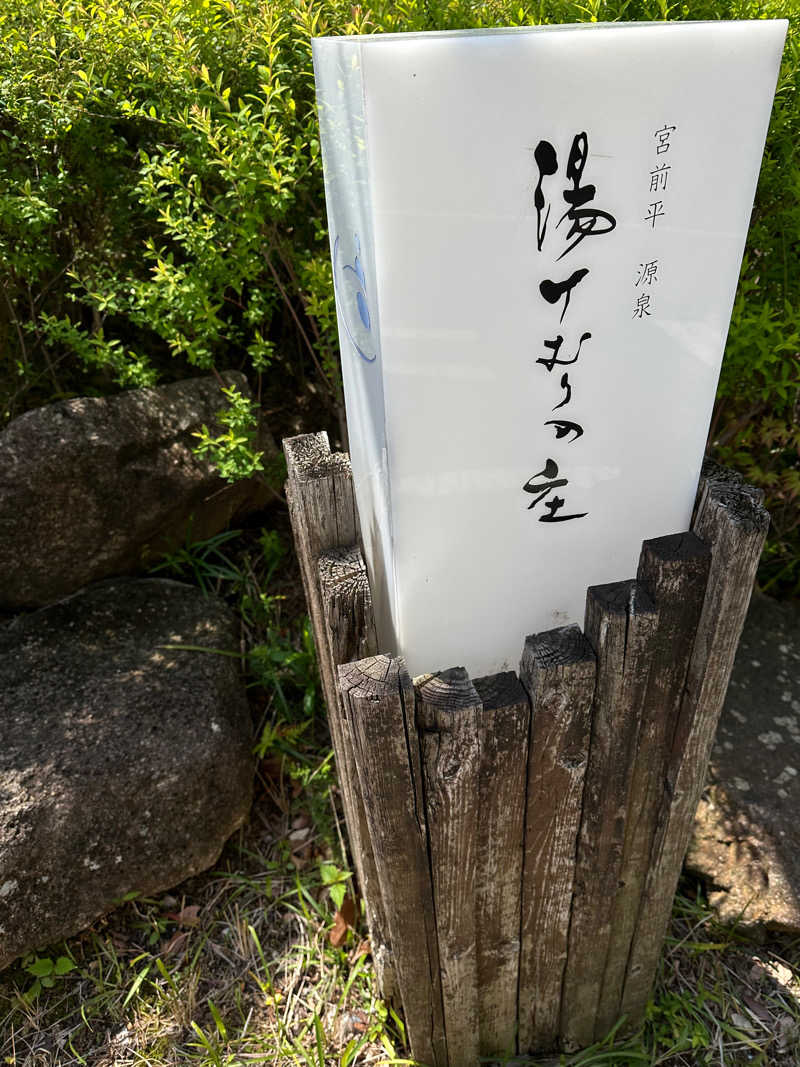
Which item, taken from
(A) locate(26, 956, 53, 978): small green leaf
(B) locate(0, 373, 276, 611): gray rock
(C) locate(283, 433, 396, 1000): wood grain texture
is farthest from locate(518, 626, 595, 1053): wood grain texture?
(B) locate(0, 373, 276, 611): gray rock

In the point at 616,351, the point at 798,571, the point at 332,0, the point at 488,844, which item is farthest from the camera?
the point at 798,571

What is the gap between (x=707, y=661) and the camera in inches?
63.7

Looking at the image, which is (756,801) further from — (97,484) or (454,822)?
(97,484)

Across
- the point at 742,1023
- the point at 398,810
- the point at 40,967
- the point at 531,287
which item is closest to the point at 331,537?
the point at 398,810

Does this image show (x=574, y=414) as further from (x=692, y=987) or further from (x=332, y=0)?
(x=692, y=987)

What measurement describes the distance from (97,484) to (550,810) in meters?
1.98

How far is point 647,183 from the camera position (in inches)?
50.9

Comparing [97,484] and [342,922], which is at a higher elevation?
[97,484]

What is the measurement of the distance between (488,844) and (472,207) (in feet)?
4.13

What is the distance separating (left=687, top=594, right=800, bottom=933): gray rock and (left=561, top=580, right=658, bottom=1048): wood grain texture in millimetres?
607

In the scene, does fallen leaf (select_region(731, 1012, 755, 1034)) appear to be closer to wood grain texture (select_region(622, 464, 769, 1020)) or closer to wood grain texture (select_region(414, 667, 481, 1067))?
wood grain texture (select_region(622, 464, 769, 1020))

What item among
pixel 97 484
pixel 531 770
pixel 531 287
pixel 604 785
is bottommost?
pixel 604 785

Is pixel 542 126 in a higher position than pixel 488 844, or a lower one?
higher

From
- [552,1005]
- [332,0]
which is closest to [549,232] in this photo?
[332,0]
